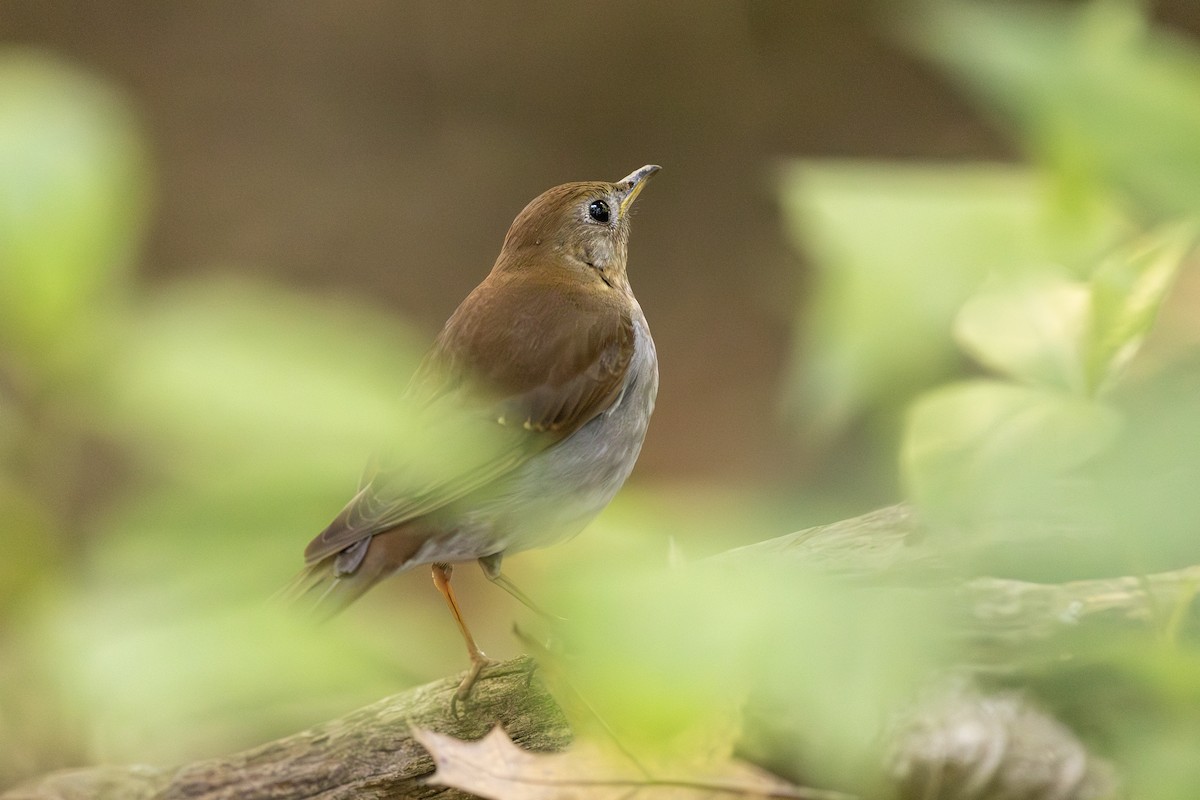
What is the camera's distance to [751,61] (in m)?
7.46

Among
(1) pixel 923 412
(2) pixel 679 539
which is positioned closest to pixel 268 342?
(2) pixel 679 539

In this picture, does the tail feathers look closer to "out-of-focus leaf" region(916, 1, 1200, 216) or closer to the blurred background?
the blurred background

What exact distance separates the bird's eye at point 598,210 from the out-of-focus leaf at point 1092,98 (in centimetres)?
211

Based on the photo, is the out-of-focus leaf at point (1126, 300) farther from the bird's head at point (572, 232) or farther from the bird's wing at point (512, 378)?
the bird's head at point (572, 232)

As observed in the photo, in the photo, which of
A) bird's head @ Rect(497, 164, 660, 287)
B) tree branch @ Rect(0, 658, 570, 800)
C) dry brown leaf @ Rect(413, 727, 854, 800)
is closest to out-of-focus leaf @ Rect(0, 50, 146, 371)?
dry brown leaf @ Rect(413, 727, 854, 800)

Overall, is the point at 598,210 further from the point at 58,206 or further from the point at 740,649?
the point at 740,649

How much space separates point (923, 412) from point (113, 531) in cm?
55

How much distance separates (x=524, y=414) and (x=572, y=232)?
0.75 m

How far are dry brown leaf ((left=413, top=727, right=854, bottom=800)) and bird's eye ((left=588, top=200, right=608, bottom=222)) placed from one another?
179 centimetres

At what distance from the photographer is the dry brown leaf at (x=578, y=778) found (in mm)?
900

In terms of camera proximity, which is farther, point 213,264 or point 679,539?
point 213,264

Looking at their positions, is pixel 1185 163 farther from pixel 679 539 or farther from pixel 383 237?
pixel 383 237

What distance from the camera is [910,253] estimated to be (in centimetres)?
80

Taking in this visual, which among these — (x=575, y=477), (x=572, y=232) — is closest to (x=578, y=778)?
(x=575, y=477)
